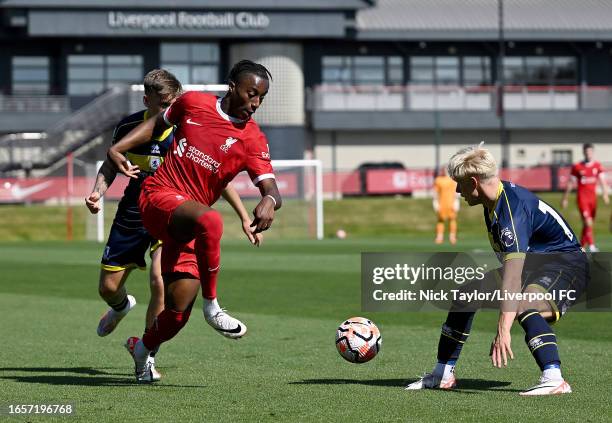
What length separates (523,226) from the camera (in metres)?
6.97

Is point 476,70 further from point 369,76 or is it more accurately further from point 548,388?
point 548,388

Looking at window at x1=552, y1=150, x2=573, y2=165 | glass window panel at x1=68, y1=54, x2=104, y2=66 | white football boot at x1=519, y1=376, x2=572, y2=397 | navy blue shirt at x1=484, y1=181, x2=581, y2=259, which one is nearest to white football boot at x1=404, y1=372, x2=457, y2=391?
white football boot at x1=519, y1=376, x2=572, y2=397

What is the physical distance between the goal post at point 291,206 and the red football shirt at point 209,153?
1009 inches

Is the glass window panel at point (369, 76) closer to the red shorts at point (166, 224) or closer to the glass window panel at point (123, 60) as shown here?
the glass window panel at point (123, 60)

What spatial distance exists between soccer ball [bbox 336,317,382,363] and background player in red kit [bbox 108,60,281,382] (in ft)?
2.85

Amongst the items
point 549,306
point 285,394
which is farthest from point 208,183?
point 549,306

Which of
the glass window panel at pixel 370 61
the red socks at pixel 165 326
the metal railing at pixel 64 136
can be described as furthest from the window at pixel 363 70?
the red socks at pixel 165 326

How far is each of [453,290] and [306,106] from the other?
164ft

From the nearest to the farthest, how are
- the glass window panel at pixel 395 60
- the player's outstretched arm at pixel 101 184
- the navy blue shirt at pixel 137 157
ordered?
the player's outstretched arm at pixel 101 184
the navy blue shirt at pixel 137 157
the glass window panel at pixel 395 60

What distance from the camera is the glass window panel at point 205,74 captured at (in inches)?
2203

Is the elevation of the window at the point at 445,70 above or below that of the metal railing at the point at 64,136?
above

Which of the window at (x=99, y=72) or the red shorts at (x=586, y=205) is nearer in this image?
the red shorts at (x=586, y=205)

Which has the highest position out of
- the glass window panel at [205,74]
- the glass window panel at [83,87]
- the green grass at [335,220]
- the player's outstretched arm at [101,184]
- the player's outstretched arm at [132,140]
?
the glass window panel at [205,74]

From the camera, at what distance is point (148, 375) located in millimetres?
8031
